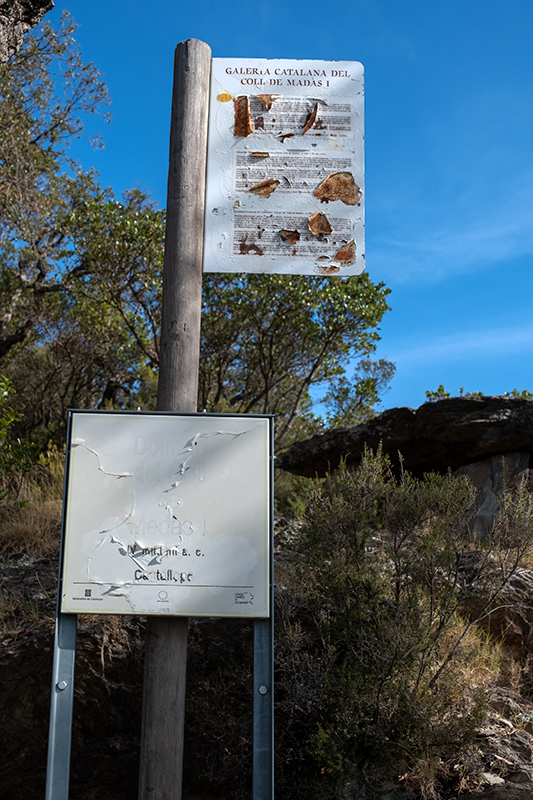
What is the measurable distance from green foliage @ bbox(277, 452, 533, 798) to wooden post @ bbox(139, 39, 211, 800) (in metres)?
1.02

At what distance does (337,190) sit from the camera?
449 cm

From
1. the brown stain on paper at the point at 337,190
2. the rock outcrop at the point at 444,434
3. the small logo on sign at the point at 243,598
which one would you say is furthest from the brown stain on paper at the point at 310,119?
the rock outcrop at the point at 444,434

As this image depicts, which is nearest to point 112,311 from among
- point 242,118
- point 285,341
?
point 285,341

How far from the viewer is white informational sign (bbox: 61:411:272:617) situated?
12.2 feet

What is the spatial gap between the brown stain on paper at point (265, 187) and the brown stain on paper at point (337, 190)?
0.85 feet

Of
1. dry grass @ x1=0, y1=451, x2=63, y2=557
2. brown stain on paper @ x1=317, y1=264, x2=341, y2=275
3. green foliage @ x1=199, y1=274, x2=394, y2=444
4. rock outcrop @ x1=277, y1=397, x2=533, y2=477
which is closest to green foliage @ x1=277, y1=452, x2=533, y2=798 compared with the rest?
brown stain on paper @ x1=317, y1=264, x2=341, y2=275

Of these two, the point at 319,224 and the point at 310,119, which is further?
the point at 310,119

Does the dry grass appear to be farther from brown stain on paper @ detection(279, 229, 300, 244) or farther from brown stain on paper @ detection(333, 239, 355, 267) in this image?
brown stain on paper @ detection(333, 239, 355, 267)

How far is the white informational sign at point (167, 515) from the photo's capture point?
12.2 feet

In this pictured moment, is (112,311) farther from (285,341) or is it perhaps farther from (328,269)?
(328,269)

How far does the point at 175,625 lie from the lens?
384 centimetres

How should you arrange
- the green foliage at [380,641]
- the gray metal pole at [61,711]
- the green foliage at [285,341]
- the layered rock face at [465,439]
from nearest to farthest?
the gray metal pole at [61,711]
the green foliage at [380,641]
the layered rock face at [465,439]
the green foliage at [285,341]

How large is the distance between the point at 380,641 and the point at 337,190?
2.80m

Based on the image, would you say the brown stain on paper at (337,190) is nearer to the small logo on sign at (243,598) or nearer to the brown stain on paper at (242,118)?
the brown stain on paper at (242,118)
